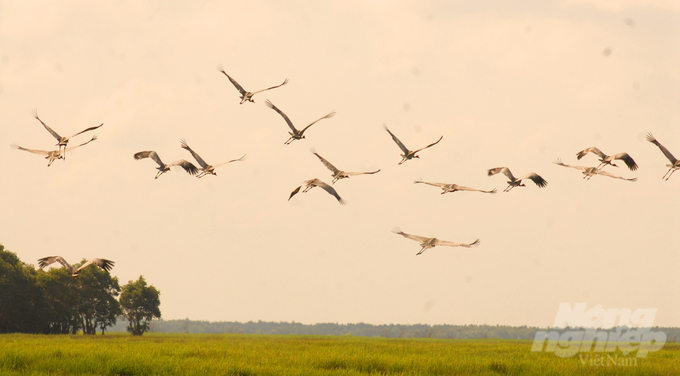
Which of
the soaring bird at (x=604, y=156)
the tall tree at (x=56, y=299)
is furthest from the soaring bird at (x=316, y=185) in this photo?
the tall tree at (x=56, y=299)

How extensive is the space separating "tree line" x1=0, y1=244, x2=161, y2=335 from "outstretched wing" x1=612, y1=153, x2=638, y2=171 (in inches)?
2029

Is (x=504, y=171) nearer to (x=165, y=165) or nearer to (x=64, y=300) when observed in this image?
(x=165, y=165)

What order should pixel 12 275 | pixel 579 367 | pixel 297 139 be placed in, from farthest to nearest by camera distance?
pixel 12 275, pixel 297 139, pixel 579 367

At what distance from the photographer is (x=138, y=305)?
7150cm

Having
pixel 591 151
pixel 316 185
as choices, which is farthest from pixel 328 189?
pixel 591 151

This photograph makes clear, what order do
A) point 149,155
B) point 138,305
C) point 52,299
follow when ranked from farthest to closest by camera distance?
point 138,305 < point 52,299 < point 149,155

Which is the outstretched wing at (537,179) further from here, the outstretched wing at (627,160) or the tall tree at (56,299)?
the tall tree at (56,299)

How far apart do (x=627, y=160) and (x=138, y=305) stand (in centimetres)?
6142

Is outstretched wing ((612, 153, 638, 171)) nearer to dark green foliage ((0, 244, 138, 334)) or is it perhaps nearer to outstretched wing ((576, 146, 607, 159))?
outstretched wing ((576, 146, 607, 159))

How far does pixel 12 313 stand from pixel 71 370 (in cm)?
4420

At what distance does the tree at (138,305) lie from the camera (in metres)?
70.4

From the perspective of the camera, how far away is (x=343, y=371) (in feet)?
66.4

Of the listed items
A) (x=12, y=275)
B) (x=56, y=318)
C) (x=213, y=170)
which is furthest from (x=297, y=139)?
(x=56, y=318)

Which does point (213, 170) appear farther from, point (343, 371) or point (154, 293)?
point (154, 293)
